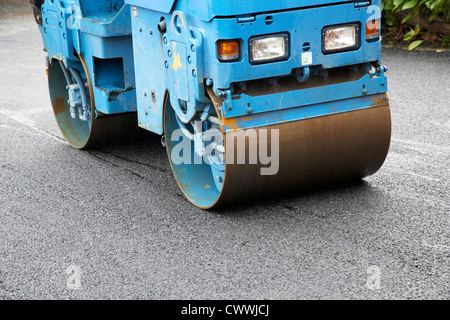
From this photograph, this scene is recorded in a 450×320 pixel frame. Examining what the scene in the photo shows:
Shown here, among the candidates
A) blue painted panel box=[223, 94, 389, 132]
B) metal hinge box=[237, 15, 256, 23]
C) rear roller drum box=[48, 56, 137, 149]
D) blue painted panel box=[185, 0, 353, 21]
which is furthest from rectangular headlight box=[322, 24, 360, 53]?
rear roller drum box=[48, 56, 137, 149]

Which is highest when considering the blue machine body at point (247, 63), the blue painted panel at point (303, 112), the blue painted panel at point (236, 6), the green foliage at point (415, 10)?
the blue painted panel at point (236, 6)

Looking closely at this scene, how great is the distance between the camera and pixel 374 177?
15.8 ft

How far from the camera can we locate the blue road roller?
12.7ft

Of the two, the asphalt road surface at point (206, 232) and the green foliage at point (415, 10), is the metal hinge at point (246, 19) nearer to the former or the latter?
the asphalt road surface at point (206, 232)

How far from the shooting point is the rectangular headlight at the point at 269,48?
3.88 metres

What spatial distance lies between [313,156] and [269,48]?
2.40 ft

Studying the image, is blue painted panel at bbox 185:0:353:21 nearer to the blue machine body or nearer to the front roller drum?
the blue machine body

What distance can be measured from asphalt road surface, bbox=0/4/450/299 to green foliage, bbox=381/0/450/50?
3.33 m

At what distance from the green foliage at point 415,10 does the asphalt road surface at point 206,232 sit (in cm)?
333

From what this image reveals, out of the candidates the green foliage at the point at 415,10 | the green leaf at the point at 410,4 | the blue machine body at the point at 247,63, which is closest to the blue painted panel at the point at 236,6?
the blue machine body at the point at 247,63

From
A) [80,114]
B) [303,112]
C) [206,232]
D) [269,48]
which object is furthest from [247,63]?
[80,114]

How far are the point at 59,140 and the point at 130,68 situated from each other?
Answer: 151 centimetres

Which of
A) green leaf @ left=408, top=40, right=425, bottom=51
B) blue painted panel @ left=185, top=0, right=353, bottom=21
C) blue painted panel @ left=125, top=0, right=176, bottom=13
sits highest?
blue painted panel @ left=185, top=0, right=353, bottom=21
